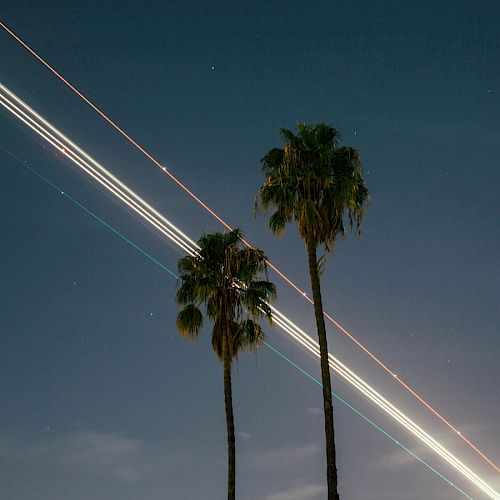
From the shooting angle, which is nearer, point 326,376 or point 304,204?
point 326,376

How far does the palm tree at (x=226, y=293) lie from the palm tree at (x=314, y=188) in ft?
14.2

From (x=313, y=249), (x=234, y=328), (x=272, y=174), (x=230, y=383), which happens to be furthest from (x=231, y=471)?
(x=272, y=174)

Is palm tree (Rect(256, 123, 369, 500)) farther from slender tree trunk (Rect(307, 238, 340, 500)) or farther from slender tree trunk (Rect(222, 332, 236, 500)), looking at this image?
slender tree trunk (Rect(222, 332, 236, 500))

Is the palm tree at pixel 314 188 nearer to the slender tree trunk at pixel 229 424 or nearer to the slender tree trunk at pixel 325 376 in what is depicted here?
the slender tree trunk at pixel 325 376

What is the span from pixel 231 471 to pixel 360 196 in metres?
12.5

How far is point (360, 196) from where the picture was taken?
35.2 m

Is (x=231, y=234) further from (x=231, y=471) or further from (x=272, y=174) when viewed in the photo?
(x=231, y=471)

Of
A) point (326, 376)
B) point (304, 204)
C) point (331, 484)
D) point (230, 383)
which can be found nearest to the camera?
point (331, 484)

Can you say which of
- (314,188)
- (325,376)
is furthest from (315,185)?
(325,376)

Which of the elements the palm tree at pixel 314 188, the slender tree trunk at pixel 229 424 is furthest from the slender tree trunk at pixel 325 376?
the slender tree trunk at pixel 229 424

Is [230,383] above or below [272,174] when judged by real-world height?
below

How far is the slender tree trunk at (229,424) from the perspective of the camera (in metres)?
35.3

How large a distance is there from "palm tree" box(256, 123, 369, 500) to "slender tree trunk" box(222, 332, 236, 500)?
610cm

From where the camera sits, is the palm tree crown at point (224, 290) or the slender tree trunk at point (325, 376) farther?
the palm tree crown at point (224, 290)
